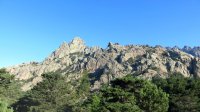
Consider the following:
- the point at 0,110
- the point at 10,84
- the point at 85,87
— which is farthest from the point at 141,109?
the point at 85,87

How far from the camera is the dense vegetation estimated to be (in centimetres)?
5872

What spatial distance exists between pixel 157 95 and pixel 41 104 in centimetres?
3211

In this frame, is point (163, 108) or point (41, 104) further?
point (41, 104)

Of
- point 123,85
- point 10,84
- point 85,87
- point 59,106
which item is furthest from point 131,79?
point 85,87

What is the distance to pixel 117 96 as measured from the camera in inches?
2306

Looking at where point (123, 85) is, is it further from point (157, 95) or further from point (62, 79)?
point (62, 79)

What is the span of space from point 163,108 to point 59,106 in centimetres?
2972

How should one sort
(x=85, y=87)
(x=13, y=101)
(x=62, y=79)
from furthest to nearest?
(x=85, y=87) → (x=13, y=101) → (x=62, y=79)

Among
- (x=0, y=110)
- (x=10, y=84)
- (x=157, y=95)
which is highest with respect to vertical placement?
(x=10, y=84)

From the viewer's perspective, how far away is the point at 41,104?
8250cm

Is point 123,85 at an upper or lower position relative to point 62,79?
lower

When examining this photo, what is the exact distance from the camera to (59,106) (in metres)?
83.2

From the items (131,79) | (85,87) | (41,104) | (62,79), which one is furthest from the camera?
(85,87)

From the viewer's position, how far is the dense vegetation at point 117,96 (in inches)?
2312
